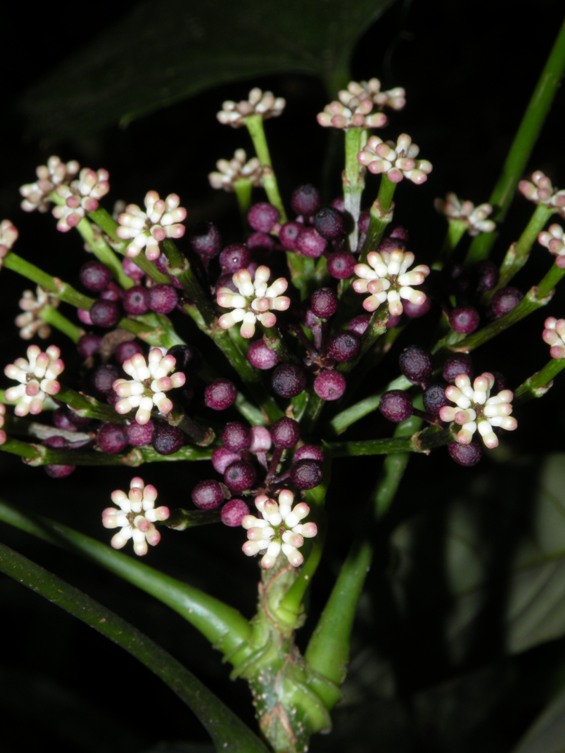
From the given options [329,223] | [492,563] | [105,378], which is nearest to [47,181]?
[105,378]

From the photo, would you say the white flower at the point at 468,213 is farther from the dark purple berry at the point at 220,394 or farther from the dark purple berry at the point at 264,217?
the dark purple berry at the point at 220,394

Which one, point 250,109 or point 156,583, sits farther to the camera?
point 250,109

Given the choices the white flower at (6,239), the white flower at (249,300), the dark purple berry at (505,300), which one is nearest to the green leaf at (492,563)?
the dark purple berry at (505,300)

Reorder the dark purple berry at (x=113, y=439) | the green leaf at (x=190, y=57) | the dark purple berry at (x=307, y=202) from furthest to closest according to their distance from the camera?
the green leaf at (x=190, y=57) → the dark purple berry at (x=307, y=202) → the dark purple berry at (x=113, y=439)

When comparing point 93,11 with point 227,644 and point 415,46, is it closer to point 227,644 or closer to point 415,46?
point 415,46

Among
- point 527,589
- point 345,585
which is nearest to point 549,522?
point 527,589

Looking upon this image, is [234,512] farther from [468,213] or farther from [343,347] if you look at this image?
[468,213]
